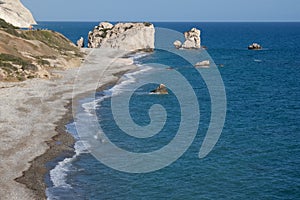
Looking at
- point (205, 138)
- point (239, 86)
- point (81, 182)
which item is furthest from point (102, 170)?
point (239, 86)

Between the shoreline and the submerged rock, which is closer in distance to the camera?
the shoreline

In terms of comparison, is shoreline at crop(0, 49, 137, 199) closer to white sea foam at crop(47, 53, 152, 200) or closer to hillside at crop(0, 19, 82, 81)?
white sea foam at crop(47, 53, 152, 200)

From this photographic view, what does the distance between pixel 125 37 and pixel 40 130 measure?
337 feet

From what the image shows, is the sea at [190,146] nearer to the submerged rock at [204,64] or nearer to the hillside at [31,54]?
the hillside at [31,54]

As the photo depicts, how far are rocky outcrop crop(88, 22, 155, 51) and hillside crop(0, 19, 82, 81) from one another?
25420mm

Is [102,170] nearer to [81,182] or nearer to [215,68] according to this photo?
[81,182]

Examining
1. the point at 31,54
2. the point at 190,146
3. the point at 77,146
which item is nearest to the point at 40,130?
the point at 77,146

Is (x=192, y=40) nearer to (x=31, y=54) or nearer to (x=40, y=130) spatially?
(x=31, y=54)

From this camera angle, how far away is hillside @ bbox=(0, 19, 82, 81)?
7319cm

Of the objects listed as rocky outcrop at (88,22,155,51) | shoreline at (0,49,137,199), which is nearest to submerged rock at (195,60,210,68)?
shoreline at (0,49,137,199)

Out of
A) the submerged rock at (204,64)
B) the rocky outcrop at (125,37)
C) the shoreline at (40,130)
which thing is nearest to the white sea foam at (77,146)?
the shoreline at (40,130)

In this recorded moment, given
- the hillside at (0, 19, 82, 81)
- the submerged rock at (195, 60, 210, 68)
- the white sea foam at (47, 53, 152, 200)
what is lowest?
the white sea foam at (47, 53, 152, 200)

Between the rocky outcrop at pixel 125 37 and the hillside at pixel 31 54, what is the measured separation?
83.4 feet

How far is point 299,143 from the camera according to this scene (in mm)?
41906
